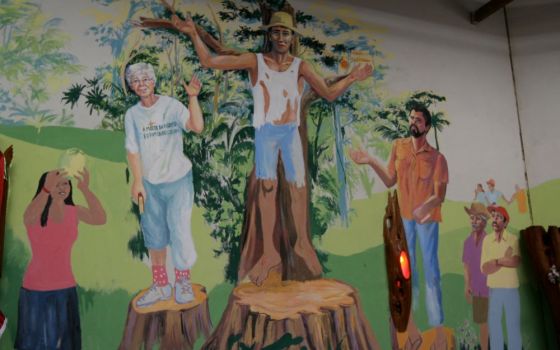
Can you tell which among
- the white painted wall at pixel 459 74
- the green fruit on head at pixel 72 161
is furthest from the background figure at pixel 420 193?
the green fruit on head at pixel 72 161

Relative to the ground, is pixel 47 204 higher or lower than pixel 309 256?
higher

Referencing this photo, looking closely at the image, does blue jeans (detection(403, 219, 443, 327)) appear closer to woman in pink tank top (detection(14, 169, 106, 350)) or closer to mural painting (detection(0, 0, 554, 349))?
mural painting (detection(0, 0, 554, 349))

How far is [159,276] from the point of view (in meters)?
2.71

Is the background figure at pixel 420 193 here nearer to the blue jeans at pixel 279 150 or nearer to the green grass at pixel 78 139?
the blue jeans at pixel 279 150

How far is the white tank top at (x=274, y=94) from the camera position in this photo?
313cm

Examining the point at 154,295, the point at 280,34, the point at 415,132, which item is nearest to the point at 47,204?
the point at 154,295

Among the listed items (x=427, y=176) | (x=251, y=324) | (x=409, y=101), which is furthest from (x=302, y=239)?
(x=409, y=101)

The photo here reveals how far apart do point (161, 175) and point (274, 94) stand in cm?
84

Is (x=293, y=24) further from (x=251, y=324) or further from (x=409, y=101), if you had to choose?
(x=251, y=324)

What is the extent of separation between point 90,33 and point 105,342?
1589 millimetres

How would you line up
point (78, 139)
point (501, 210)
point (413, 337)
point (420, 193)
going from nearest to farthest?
point (78, 139), point (413, 337), point (420, 193), point (501, 210)

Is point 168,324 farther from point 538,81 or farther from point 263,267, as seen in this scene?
point 538,81

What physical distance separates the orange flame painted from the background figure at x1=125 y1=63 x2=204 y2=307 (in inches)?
49.1

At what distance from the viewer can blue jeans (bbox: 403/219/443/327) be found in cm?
324
